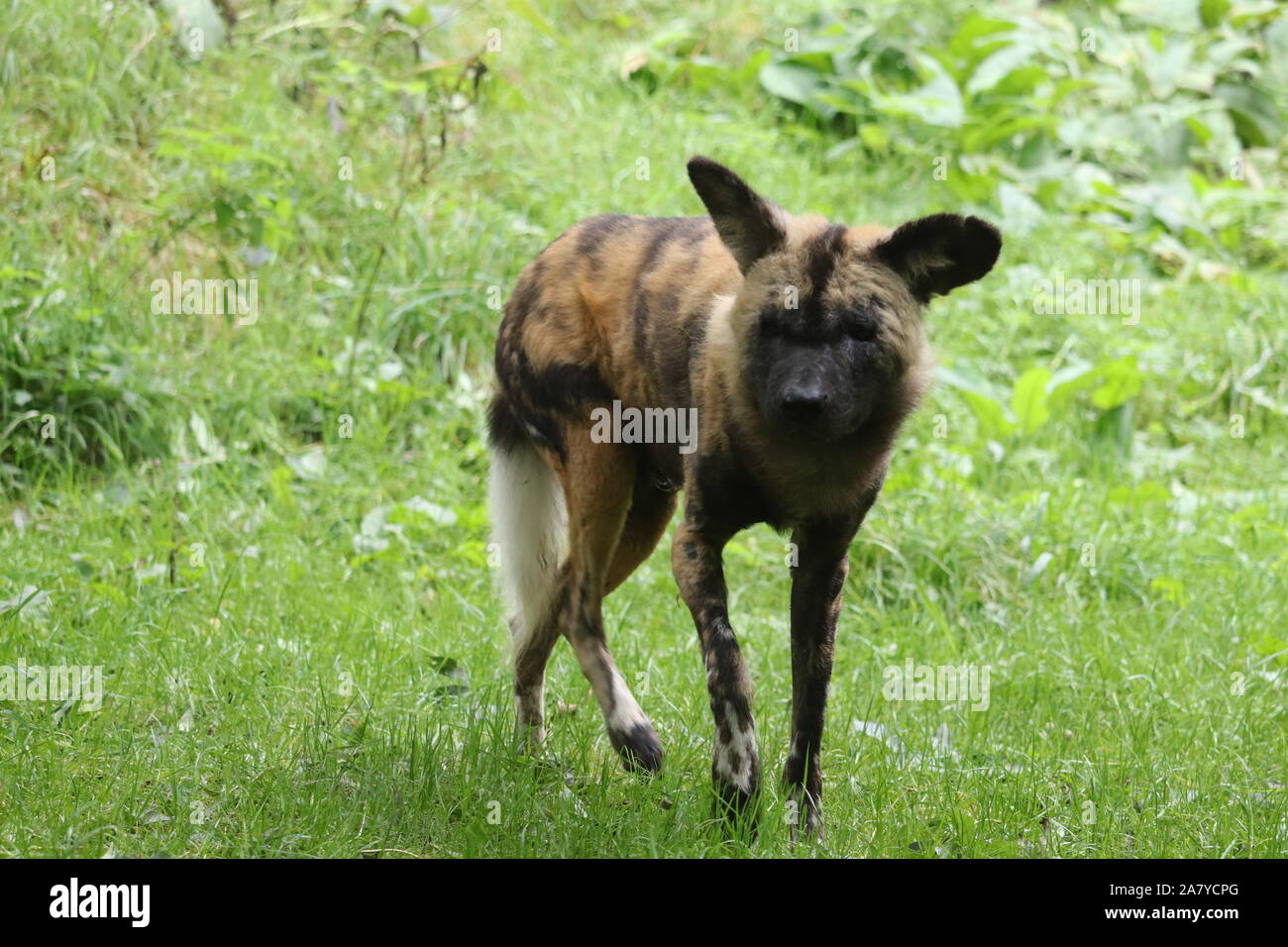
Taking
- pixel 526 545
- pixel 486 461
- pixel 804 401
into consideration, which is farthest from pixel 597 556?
pixel 486 461

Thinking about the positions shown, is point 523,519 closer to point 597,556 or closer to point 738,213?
point 597,556

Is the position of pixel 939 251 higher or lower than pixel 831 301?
higher

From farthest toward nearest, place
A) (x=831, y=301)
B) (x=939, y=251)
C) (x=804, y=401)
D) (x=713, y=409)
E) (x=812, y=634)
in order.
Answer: (x=812, y=634)
(x=713, y=409)
(x=939, y=251)
(x=831, y=301)
(x=804, y=401)

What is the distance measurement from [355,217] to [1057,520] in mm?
3608

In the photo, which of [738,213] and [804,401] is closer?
[804,401]

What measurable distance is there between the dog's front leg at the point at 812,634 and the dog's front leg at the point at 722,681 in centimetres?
22

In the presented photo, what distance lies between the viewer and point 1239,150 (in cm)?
918

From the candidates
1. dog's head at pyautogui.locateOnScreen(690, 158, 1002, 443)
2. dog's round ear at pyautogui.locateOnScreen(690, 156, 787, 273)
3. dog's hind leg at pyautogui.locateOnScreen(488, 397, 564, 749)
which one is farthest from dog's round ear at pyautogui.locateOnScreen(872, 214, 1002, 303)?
dog's hind leg at pyautogui.locateOnScreen(488, 397, 564, 749)

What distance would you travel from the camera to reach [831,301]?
323 centimetres

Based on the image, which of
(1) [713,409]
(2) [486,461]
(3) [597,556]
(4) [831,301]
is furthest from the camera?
(2) [486,461]

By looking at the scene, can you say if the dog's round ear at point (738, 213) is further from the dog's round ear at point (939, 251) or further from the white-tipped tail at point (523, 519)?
the white-tipped tail at point (523, 519)

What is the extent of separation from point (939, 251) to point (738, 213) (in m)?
0.49
